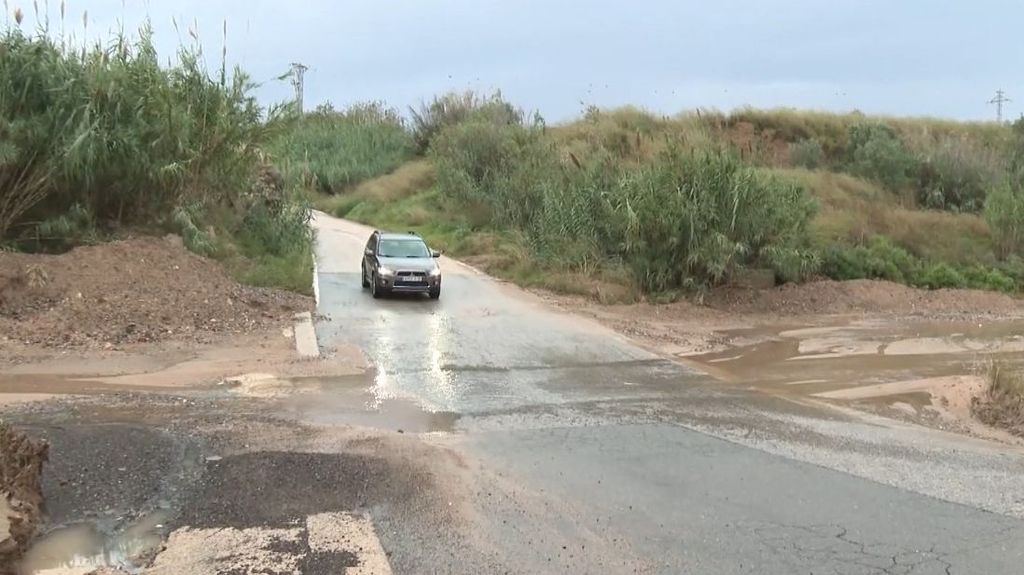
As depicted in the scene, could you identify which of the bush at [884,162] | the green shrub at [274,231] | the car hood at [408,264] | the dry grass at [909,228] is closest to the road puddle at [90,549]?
the car hood at [408,264]

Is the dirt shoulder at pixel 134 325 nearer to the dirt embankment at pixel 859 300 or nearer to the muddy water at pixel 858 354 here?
the muddy water at pixel 858 354

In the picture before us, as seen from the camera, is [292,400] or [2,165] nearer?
[292,400]

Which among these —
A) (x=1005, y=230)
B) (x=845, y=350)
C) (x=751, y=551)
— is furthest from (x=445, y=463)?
(x=1005, y=230)

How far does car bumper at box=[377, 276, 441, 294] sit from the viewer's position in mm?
19656

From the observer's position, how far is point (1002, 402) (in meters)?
9.85

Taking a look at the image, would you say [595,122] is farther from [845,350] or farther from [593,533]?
[593,533]

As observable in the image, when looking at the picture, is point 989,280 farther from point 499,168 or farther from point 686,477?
point 686,477

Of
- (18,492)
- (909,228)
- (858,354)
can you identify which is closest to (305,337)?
(18,492)

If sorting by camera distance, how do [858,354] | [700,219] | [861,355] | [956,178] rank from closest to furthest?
1. [861,355]
2. [858,354]
3. [700,219]
4. [956,178]

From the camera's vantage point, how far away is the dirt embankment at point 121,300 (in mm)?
12305

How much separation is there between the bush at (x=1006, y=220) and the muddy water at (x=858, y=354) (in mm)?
6188

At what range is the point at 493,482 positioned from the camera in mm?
7008

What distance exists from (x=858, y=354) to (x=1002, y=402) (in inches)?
186

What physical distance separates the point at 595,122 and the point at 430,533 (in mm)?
35508
